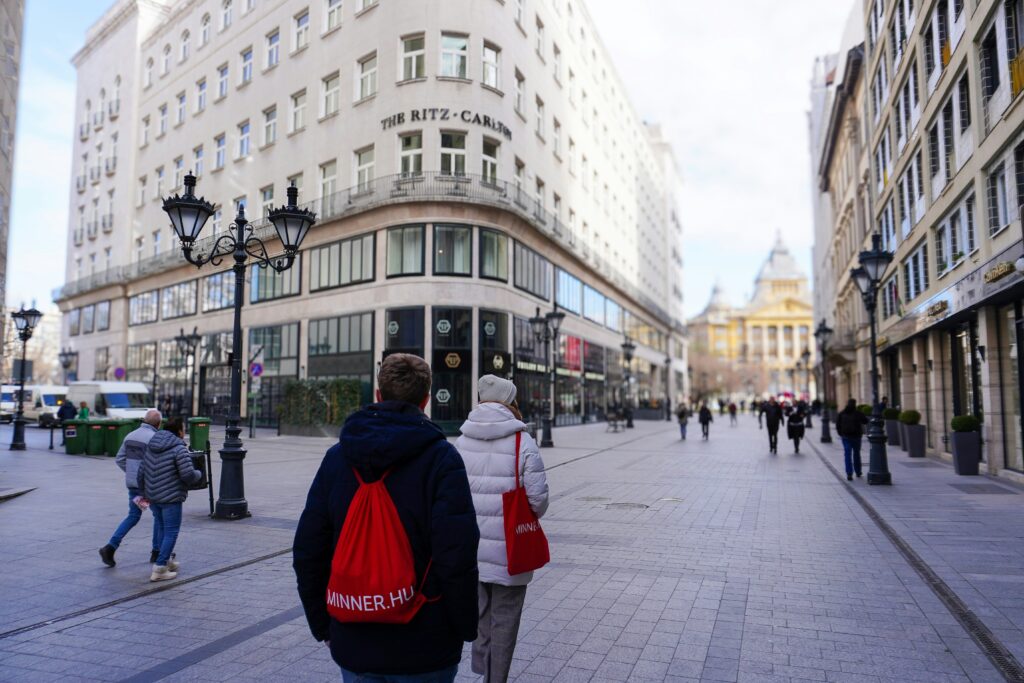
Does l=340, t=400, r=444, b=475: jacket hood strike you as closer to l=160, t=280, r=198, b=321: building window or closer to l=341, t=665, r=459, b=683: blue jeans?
l=341, t=665, r=459, b=683: blue jeans

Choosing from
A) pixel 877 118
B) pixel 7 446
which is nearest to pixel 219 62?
pixel 7 446

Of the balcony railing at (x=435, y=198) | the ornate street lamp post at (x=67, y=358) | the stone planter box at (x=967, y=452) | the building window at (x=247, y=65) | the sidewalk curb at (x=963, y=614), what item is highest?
the building window at (x=247, y=65)

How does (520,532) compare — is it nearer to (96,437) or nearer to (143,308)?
(96,437)

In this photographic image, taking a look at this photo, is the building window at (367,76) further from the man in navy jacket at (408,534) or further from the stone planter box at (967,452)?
the man in navy jacket at (408,534)

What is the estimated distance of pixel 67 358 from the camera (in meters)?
55.7

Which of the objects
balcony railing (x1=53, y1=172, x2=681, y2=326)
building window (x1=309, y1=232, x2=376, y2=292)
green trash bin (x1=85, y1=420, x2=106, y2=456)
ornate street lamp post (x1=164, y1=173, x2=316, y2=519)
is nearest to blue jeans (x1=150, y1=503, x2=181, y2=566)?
ornate street lamp post (x1=164, y1=173, x2=316, y2=519)

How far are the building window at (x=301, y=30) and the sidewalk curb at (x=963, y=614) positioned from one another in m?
37.4

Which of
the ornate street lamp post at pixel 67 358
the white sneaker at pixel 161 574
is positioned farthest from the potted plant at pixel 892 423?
the ornate street lamp post at pixel 67 358

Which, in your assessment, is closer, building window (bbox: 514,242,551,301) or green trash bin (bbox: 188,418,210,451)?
green trash bin (bbox: 188,418,210,451)

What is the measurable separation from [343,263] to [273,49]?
1506 centimetres

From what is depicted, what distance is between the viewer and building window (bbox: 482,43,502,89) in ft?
109

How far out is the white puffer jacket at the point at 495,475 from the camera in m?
4.11

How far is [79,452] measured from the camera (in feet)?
68.8

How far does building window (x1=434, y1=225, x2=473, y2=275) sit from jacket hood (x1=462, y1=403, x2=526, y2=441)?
27.6 meters
